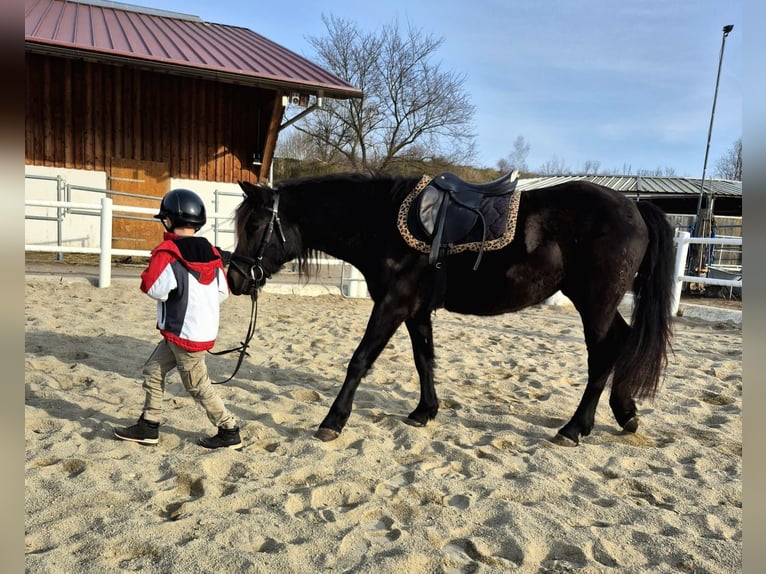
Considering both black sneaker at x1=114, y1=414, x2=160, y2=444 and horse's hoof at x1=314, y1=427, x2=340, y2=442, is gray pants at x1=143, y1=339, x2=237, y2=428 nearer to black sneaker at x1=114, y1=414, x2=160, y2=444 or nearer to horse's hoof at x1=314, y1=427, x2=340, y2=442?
black sneaker at x1=114, y1=414, x2=160, y2=444

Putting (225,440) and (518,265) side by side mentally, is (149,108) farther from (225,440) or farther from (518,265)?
(518,265)

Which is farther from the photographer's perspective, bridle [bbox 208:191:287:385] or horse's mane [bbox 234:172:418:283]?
horse's mane [bbox 234:172:418:283]

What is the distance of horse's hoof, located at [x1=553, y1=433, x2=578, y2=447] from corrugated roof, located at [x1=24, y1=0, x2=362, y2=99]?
9.05 metres

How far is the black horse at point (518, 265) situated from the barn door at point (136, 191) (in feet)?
29.1

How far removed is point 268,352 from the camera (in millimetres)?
5266

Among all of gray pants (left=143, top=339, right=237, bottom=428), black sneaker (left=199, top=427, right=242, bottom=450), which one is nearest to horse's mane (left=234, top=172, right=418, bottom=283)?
gray pants (left=143, top=339, right=237, bottom=428)

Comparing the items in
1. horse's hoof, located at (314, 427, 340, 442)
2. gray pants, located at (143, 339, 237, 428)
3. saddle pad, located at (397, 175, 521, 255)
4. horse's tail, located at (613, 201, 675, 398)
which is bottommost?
horse's hoof, located at (314, 427, 340, 442)

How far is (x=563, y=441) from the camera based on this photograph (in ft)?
10.7

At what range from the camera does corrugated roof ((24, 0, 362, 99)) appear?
30.4 ft

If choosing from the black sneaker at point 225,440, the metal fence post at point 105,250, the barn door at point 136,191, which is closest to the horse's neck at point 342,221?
the black sneaker at point 225,440

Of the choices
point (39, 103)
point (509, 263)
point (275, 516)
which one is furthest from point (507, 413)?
point (39, 103)
